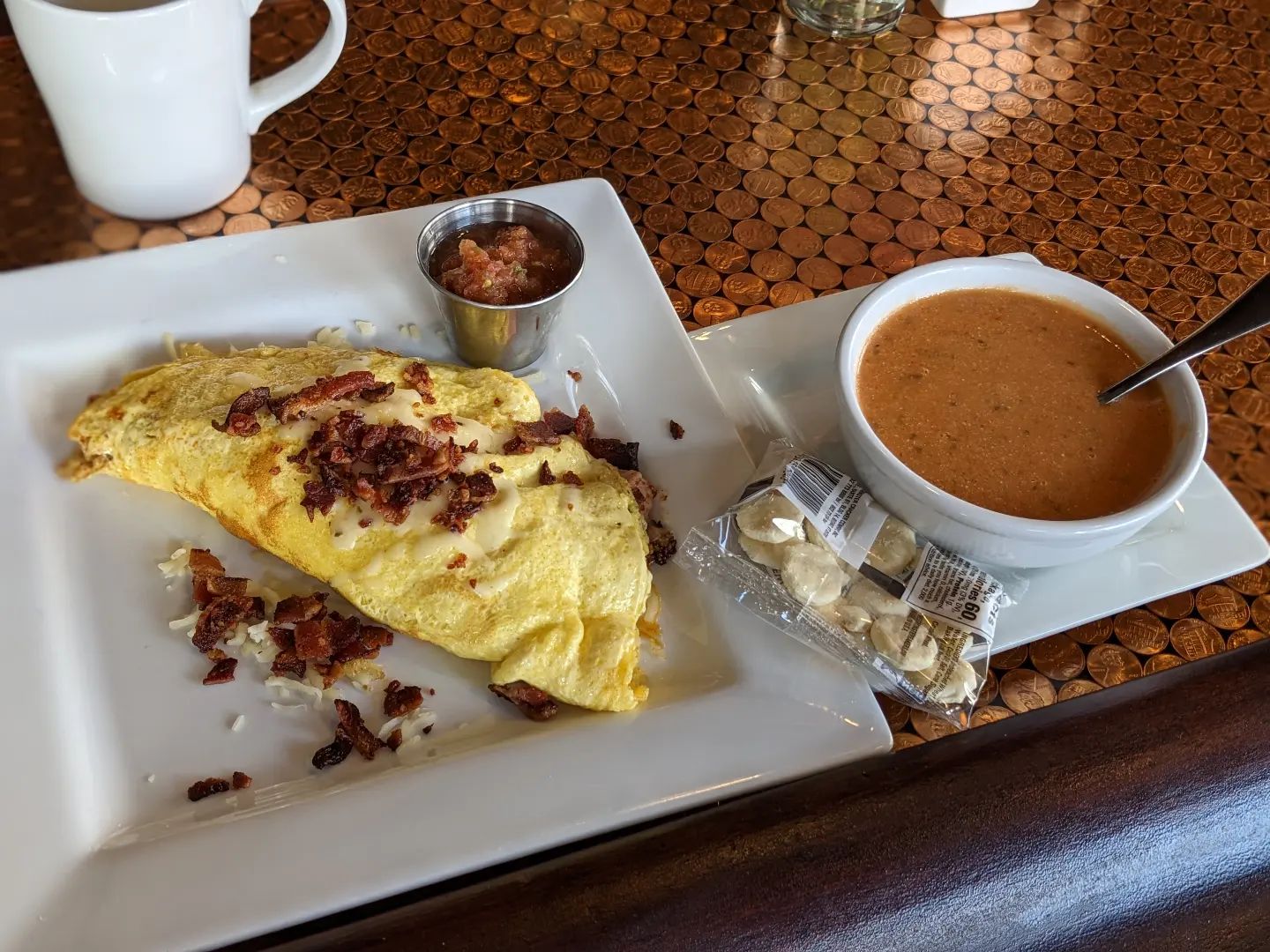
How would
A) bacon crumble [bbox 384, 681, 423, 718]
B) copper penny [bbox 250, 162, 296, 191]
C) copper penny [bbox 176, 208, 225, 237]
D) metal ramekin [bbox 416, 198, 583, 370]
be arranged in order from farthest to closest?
1. copper penny [bbox 250, 162, 296, 191]
2. copper penny [bbox 176, 208, 225, 237]
3. metal ramekin [bbox 416, 198, 583, 370]
4. bacon crumble [bbox 384, 681, 423, 718]

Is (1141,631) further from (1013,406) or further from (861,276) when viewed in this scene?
(861,276)

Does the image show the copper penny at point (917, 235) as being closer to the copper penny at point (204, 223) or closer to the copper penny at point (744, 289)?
the copper penny at point (744, 289)

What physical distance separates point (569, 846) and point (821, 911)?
24.4 inches

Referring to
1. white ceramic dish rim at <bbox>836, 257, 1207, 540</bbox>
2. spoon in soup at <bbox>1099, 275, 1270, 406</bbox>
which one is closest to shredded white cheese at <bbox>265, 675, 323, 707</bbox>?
white ceramic dish rim at <bbox>836, 257, 1207, 540</bbox>

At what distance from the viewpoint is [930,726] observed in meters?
1.90

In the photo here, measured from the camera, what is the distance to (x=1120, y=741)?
1.34m

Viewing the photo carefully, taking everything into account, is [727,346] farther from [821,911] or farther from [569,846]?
[821,911]

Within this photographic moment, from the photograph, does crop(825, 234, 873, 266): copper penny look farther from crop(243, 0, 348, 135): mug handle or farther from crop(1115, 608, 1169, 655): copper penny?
crop(243, 0, 348, 135): mug handle

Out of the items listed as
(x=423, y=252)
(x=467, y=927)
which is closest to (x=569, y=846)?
Answer: (x=467, y=927)

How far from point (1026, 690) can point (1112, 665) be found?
200 millimetres

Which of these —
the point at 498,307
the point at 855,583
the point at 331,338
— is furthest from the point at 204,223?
the point at 855,583

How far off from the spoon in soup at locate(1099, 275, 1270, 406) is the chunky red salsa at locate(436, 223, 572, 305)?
1.28 metres

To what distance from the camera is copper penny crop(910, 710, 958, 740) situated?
73.9 inches

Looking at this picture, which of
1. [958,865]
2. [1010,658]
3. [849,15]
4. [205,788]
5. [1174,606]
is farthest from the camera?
[849,15]
